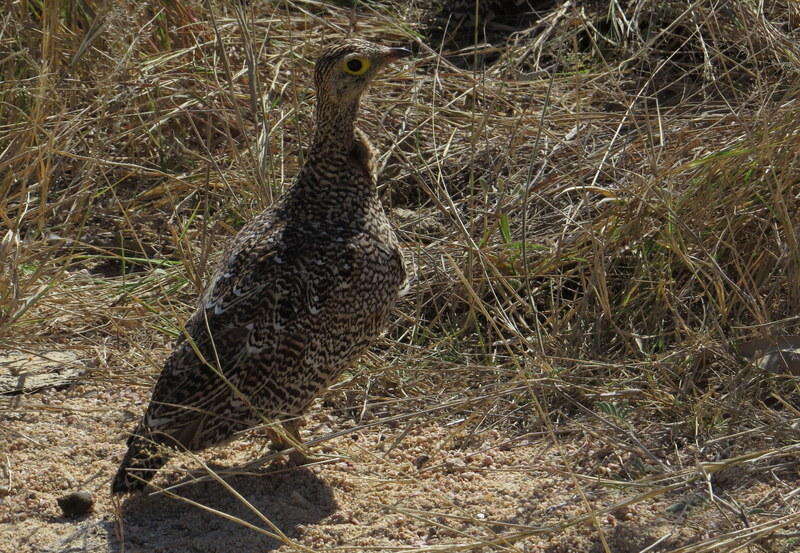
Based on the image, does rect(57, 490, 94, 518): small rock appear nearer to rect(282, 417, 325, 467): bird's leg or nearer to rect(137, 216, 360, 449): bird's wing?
rect(137, 216, 360, 449): bird's wing

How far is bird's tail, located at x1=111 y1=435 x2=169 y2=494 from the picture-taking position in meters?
3.70

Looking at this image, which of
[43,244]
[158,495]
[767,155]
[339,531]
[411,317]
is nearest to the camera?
[339,531]

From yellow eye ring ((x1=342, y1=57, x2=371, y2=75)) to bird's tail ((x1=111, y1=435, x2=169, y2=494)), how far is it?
1719mm

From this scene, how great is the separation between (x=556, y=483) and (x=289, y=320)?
119cm

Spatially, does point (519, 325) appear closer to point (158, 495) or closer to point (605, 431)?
point (605, 431)

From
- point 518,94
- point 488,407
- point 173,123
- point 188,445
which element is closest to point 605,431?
point 488,407

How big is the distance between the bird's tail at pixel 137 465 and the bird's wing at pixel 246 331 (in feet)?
0.22

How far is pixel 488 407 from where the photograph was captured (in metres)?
4.45

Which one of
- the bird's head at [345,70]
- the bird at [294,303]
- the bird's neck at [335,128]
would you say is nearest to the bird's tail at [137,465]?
the bird at [294,303]

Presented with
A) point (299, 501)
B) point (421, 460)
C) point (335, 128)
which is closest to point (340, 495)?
point (299, 501)

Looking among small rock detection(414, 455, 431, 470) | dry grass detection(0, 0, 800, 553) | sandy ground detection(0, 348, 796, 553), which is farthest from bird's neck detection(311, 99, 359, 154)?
small rock detection(414, 455, 431, 470)

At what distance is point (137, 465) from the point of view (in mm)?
3746

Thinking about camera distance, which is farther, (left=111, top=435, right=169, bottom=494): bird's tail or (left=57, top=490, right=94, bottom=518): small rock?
(left=57, top=490, right=94, bottom=518): small rock

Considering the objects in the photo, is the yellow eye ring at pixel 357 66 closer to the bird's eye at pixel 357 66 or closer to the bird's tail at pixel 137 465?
the bird's eye at pixel 357 66
